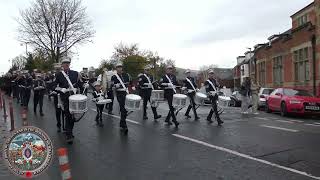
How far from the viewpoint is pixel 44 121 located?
658 inches

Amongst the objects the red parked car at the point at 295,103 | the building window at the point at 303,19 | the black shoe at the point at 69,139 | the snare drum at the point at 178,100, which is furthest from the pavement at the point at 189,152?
the building window at the point at 303,19

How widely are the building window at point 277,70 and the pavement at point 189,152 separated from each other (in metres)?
27.4

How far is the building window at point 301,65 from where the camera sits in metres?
35.0

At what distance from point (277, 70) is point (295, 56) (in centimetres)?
560

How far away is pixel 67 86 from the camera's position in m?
12.0

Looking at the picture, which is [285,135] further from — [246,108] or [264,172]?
[246,108]

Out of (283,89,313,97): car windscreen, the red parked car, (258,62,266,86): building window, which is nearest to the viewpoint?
the red parked car

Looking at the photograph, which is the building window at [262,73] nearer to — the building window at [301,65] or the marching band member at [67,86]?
the building window at [301,65]

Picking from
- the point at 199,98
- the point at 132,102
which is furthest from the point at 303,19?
the point at 132,102

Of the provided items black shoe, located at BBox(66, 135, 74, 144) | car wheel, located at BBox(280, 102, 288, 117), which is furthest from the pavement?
car wheel, located at BBox(280, 102, 288, 117)

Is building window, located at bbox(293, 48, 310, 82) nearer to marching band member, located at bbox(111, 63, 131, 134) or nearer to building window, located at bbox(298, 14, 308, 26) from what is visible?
building window, located at bbox(298, 14, 308, 26)

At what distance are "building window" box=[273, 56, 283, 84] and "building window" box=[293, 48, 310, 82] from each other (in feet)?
13.8

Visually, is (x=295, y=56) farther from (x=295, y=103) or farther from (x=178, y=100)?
(x=178, y=100)

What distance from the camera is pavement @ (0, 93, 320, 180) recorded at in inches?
328
